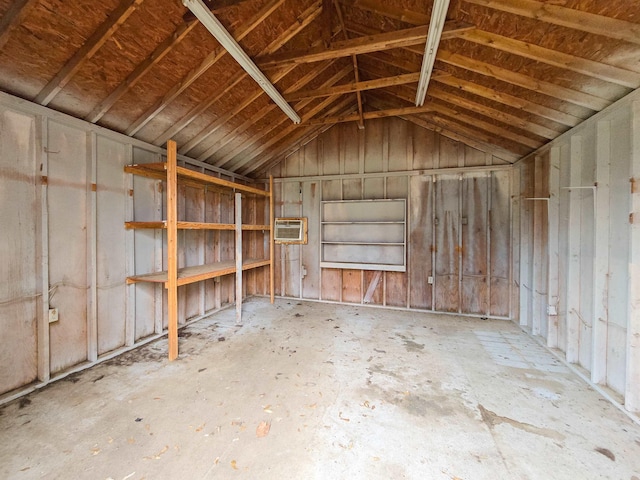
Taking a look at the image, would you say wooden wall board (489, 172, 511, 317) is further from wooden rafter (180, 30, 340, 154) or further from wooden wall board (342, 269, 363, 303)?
wooden rafter (180, 30, 340, 154)

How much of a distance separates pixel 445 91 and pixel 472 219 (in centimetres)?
216

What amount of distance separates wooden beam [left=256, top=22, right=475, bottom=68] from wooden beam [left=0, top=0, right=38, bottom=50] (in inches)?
69.1

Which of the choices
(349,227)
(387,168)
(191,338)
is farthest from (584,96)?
(191,338)

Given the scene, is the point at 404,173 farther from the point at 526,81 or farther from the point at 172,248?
the point at 172,248

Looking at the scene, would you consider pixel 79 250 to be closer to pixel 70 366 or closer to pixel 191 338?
pixel 70 366

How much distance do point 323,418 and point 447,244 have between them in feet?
11.9

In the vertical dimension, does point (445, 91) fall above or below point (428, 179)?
above

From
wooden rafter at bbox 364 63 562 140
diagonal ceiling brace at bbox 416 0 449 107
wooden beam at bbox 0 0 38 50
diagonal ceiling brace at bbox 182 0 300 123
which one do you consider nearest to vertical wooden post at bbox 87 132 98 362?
wooden beam at bbox 0 0 38 50

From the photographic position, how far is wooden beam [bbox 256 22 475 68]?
90.9 inches

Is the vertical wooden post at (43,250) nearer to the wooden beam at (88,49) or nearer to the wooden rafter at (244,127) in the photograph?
the wooden beam at (88,49)

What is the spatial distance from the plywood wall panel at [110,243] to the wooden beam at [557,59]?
12.7 feet

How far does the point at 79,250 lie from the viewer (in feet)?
8.89

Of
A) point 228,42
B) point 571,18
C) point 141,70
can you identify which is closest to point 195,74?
point 141,70

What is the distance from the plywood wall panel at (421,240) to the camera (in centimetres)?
462
